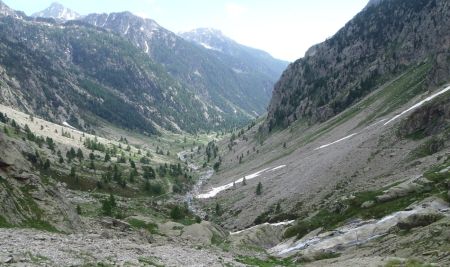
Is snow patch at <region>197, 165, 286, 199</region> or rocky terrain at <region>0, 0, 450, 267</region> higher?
rocky terrain at <region>0, 0, 450, 267</region>

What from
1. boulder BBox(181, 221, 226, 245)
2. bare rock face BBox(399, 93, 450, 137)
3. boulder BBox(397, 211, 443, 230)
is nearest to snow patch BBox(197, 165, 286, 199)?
bare rock face BBox(399, 93, 450, 137)

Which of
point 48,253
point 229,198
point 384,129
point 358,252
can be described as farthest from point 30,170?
point 384,129

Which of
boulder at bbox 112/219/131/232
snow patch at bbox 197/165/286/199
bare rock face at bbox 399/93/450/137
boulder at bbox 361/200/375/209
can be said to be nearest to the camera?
boulder at bbox 112/219/131/232

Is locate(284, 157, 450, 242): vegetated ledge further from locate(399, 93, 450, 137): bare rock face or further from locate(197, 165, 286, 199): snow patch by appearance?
locate(197, 165, 286, 199): snow patch

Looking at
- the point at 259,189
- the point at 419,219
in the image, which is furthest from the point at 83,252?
the point at 259,189

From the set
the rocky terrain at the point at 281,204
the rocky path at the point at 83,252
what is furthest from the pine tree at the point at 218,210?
the rocky path at the point at 83,252

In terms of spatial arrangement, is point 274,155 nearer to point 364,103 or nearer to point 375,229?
point 364,103

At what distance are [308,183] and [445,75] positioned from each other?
6603 centimetres

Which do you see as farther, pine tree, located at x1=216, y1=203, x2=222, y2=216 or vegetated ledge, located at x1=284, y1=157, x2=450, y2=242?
pine tree, located at x1=216, y1=203, x2=222, y2=216

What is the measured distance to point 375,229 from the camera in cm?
6731

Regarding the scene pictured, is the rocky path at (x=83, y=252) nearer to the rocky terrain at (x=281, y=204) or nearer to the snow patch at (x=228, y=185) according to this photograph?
the rocky terrain at (x=281, y=204)

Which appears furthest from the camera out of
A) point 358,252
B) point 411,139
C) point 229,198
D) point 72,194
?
point 229,198

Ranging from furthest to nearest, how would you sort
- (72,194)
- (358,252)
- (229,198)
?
(229,198)
(72,194)
(358,252)

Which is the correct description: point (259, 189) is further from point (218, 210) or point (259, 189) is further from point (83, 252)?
point (83, 252)
